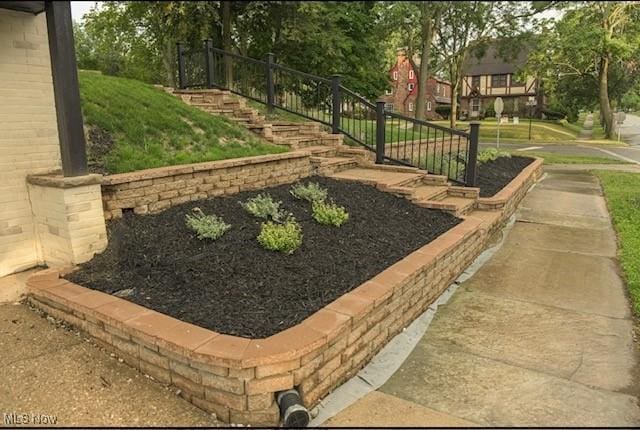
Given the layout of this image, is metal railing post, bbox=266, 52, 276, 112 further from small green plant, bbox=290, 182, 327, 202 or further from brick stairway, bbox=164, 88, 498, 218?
small green plant, bbox=290, 182, 327, 202

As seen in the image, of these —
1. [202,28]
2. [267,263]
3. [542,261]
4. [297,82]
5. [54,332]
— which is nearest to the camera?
[54,332]

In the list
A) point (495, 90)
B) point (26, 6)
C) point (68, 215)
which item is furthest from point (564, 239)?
point (495, 90)

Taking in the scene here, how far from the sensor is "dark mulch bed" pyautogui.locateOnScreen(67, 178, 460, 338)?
10.1 feet

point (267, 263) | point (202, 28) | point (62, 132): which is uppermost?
point (202, 28)

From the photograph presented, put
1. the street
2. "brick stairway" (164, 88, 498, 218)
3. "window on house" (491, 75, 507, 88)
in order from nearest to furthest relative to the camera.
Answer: "brick stairway" (164, 88, 498, 218)
the street
"window on house" (491, 75, 507, 88)

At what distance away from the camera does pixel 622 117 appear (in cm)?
2973

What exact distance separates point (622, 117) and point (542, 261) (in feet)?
101

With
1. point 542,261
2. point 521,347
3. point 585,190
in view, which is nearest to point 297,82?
point 542,261

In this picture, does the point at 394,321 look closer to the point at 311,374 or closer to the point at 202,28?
the point at 311,374

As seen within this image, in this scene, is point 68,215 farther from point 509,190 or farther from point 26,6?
point 509,190

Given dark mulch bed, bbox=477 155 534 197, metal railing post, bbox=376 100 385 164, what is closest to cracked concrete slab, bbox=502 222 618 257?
dark mulch bed, bbox=477 155 534 197

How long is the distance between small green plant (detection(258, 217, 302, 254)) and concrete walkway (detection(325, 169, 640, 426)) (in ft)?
4.45

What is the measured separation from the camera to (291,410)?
7.78 ft

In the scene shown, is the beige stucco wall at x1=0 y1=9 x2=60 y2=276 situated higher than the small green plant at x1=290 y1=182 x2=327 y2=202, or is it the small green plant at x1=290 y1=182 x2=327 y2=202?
the beige stucco wall at x1=0 y1=9 x2=60 y2=276
